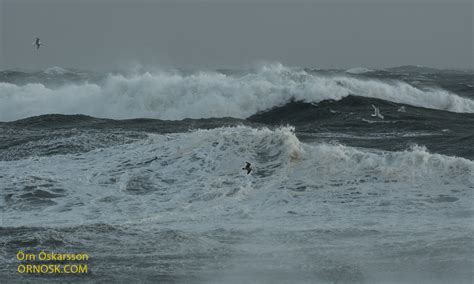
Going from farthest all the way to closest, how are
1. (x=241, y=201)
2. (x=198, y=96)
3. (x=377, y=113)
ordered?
1. (x=198, y=96)
2. (x=377, y=113)
3. (x=241, y=201)

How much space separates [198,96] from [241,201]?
15714mm

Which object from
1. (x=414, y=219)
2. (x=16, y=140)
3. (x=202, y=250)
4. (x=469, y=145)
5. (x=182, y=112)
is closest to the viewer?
(x=202, y=250)

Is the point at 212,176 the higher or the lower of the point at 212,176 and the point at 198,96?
the lower

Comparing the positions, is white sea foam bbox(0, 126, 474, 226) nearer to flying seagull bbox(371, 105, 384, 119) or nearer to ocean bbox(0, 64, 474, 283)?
ocean bbox(0, 64, 474, 283)

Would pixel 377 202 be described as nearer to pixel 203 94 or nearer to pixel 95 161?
pixel 95 161

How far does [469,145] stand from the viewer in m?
17.2

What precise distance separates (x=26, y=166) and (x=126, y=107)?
12486mm

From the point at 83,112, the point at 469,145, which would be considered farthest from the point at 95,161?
the point at 83,112

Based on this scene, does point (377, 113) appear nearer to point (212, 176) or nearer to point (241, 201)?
point (212, 176)

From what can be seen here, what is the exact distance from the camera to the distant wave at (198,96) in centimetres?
2673

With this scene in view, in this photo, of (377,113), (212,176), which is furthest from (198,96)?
(212,176)

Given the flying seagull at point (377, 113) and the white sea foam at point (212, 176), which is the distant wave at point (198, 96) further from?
the white sea foam at point (212, 176)

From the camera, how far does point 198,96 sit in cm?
2731

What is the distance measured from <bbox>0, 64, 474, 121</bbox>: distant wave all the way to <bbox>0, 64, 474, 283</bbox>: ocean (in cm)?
404
